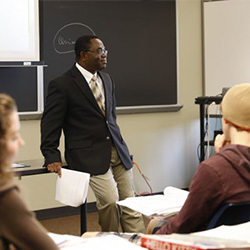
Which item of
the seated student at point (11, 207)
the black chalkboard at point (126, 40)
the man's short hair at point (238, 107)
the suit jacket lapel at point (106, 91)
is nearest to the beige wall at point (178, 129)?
the black chalkboard at point (126, 40)

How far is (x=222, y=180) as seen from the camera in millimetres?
1908

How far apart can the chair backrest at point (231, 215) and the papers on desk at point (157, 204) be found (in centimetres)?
39

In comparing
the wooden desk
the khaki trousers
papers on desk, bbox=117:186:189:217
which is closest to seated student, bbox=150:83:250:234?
papers on desk, bbox=117:186:189:217

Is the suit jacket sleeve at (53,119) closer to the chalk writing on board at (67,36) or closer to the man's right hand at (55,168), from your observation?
the man's right hand at (55,168)

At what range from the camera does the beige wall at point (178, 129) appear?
568 centimetres

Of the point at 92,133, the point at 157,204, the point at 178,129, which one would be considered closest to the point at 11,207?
the point at 157,204

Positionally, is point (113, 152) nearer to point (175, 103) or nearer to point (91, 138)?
point (91, 138)

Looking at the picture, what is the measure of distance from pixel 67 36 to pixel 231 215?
11.2ft

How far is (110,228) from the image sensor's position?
11.8 ft

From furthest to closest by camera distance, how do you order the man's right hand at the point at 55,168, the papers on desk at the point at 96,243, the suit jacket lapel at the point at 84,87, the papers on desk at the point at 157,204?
the suit jacket lapel at the point at 84,87 → the man's right hand at the point at 55,168 → the papers on desk at the point at 157,204 → the papers on desk at the point at 96,243

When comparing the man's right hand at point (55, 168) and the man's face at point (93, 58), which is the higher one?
the man's face at point (93, 58)

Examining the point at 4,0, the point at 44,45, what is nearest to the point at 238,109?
the point at 4,0

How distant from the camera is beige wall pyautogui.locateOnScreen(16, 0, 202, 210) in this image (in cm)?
568

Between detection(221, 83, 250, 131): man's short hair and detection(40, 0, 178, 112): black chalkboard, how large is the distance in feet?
10.2
